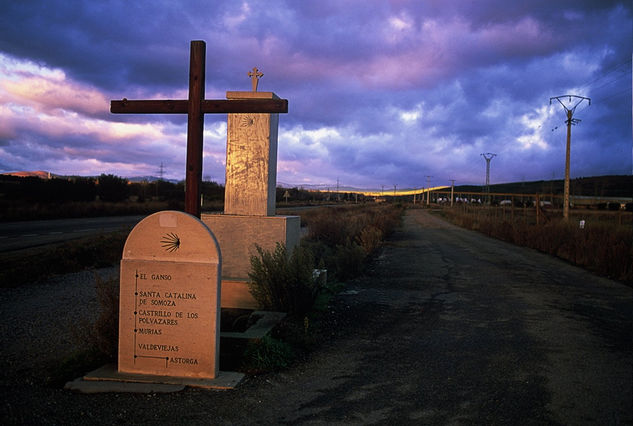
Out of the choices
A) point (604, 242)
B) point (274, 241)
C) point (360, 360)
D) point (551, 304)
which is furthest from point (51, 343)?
point (604, 242)

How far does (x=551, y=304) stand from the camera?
8055mm

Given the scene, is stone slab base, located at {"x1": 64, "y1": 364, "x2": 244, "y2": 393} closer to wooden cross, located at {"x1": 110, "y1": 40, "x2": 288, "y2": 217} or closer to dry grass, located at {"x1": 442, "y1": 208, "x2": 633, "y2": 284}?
wooden cross, located at {"x1": 110, "y1": 40, "x2": 288, "y2": 217}

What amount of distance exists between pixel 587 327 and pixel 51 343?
693 centimetres

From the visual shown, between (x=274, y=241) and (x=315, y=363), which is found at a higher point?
(x=274, y=241)

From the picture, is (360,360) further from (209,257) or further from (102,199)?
(102,199)

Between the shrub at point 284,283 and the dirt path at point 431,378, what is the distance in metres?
0.64

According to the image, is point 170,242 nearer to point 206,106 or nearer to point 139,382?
point 139,382

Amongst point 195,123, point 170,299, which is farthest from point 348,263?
point 170,299

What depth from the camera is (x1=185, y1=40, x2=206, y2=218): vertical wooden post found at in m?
5.52

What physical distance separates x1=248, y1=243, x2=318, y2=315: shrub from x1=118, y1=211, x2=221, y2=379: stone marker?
1.86 m

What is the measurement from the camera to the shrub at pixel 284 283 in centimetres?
620

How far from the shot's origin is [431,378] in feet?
14.4

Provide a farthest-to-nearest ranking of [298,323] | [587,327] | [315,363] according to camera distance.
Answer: [587,327], [298,323], [315,363]

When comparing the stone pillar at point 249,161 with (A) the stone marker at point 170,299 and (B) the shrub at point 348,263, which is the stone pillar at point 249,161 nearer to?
(A) the stone marker at point 170,299
